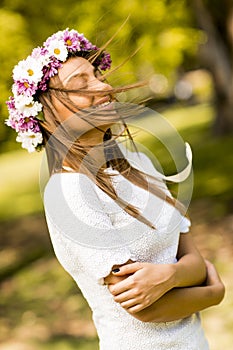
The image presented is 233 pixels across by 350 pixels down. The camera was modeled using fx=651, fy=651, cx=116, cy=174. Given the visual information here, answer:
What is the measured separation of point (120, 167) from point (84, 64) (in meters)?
0.38

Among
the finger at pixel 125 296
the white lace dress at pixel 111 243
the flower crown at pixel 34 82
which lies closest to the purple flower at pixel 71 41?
the flower crown at pixel 34 82

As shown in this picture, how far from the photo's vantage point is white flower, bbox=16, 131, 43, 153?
7.11 ft

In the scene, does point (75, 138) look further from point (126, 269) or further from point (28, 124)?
point (126, 269)

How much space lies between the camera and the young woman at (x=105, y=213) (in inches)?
77.3

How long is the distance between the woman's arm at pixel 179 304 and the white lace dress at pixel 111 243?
7cm

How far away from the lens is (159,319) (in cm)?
208

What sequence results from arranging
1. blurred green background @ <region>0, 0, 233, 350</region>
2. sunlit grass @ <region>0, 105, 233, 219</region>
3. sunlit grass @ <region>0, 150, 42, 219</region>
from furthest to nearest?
sunlit grass @ <region>0, 150, 42, 219</region> → sunlit grass @ <region>0, 105, 233, 219</region> → blurred green background @ <region>0, 0, 233, 350</region>

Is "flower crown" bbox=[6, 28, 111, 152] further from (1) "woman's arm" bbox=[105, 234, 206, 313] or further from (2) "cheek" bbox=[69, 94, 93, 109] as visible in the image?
(1) "woman's arm" bbox=[105, 234, 206, 313]

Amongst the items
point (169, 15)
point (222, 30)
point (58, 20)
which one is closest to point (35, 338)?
point (58, 20)

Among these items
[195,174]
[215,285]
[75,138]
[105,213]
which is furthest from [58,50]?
[195,174]

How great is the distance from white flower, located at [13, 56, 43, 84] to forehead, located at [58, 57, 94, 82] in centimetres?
7

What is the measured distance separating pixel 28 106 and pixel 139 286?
2.28ft

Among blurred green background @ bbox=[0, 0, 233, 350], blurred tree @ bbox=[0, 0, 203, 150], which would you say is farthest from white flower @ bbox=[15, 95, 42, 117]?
blurred tree @ bbox=[0, 0, 203, 150]

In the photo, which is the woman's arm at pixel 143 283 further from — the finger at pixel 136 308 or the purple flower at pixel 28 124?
the purple flower at pixel 28 124
